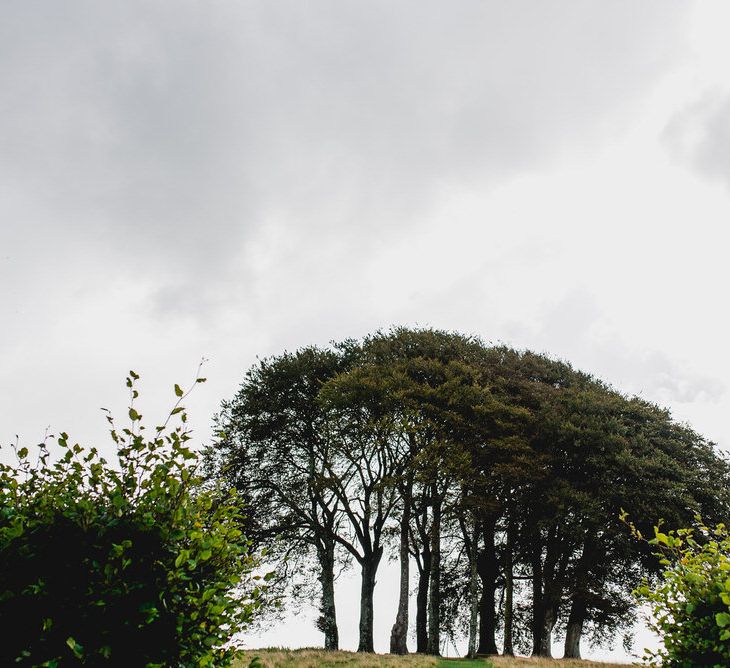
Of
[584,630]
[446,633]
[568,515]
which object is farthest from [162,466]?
[584,630]

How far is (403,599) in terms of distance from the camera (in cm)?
2961

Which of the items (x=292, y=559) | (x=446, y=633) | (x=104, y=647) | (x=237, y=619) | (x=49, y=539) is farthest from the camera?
(x=446, y=633)

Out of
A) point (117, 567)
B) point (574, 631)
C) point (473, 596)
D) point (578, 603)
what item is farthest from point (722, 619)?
point (574, 631)

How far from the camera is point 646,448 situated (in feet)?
103

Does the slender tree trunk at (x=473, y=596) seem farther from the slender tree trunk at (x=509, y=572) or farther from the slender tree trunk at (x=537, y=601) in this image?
the slender tree trunk at (x=537, y=601)

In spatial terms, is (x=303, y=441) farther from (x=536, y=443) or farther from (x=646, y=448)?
(x=646, y=448)

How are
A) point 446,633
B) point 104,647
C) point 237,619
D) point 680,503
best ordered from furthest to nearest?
point 446,633, point 680,503, point 237,619, point 104,647

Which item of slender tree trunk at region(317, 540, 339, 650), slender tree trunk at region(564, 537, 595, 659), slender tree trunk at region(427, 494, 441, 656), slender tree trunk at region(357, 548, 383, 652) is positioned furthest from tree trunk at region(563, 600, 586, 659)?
slender tree trunk at region(317, 540, 339, 650)

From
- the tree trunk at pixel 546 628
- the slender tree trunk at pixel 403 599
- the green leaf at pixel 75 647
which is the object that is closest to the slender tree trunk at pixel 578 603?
the tree trunk at pixel 546 628

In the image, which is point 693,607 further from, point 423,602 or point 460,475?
point 423,602

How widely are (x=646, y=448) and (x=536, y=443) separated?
586cm

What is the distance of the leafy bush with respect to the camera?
20.3 ft

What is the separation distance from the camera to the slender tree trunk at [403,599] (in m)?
28.5

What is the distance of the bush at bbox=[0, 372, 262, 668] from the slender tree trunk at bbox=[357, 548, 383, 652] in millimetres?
27749
